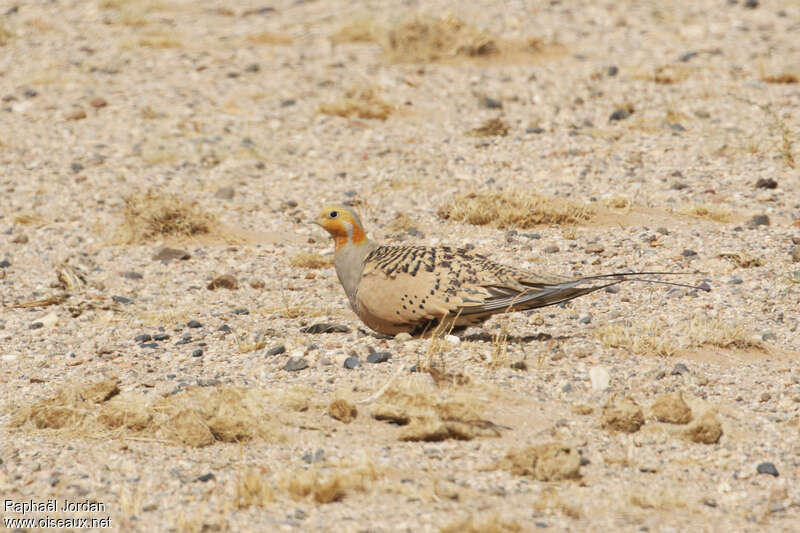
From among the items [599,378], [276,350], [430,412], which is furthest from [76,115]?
[599,378]

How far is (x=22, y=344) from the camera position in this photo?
6719mm

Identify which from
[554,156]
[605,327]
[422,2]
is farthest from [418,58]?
[605,327]

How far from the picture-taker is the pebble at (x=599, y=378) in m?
5.41

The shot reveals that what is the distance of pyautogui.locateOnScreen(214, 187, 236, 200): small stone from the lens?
9.48 meters

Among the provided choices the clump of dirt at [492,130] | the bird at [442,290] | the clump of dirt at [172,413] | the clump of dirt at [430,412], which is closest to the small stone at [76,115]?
the clump of dirt at [492,130]

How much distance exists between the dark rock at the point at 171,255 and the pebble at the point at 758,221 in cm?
453

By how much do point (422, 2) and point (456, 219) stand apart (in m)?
6.91

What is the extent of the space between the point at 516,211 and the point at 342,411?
367 centimetres

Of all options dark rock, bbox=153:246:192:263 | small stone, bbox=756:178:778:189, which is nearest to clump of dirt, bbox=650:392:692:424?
small stone, bbox=756:178:778:189

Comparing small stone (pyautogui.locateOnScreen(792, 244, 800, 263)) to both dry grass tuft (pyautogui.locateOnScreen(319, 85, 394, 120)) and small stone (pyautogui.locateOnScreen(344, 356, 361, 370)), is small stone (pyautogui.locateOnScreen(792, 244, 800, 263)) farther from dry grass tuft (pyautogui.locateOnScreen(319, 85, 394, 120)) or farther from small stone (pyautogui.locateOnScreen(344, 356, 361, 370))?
dry grass tuft (pyautogui.locateOnScreen(319, 85, 394, 120))

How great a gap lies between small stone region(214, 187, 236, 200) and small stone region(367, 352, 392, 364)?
4089mm

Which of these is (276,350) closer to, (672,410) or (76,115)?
(672,410)

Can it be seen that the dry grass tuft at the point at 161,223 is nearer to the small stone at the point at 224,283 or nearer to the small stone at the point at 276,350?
the small stone at the point at 224,283

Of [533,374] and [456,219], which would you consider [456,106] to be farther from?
[533,374]
